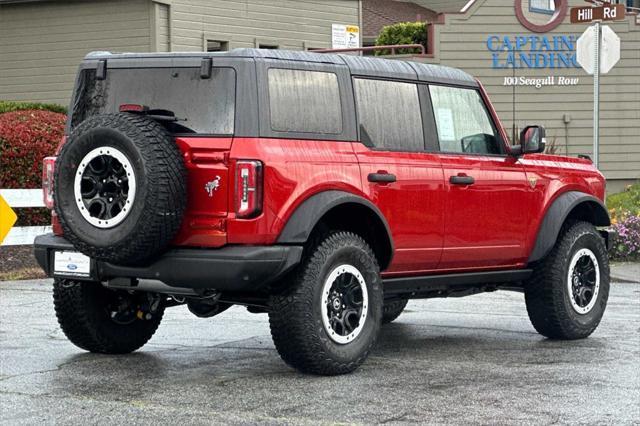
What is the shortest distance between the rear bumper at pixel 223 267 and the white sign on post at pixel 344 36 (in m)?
22.0

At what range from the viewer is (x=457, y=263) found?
9.62m

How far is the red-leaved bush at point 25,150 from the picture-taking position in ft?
53.6

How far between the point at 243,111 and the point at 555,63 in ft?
70.9

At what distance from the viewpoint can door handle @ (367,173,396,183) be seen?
8.71 m

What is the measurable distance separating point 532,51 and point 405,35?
8.87 ft

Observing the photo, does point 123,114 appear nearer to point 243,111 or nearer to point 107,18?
point 243,111

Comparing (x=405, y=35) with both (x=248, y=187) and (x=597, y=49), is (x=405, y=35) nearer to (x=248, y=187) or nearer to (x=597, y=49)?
(x=597, y=49)

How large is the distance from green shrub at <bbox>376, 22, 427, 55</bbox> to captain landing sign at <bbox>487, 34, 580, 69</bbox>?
1.41m

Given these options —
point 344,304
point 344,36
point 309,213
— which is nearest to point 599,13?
point 344,304

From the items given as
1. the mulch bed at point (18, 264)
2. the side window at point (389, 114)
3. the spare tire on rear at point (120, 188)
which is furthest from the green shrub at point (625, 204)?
the spare tire on rear at point (120, 188)

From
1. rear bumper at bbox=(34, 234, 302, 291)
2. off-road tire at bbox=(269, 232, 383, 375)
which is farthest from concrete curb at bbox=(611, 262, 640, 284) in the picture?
rear bumper at bbox=(34, 234, 302, 291)

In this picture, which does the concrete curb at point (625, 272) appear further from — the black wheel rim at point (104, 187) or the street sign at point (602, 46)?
the black wheel rim at point (104, 187)

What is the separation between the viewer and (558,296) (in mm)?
10195

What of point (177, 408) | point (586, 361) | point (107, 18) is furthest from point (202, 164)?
point (107, 18)
